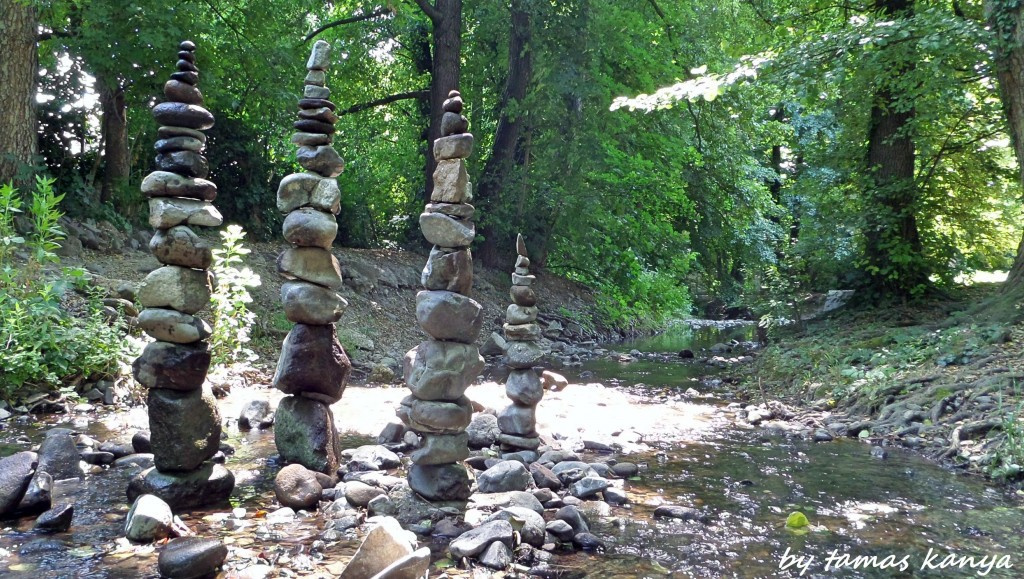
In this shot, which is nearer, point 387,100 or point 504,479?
point 504,479

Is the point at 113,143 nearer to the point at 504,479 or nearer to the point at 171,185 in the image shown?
the point at 171,185

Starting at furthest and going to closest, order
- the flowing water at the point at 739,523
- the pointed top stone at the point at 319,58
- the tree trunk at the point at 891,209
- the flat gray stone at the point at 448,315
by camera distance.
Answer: the tree trunk at the point at 891,209
the pointed top stone at the point at 319,58
the flat gray stone at the point at 448,315
the flowing water at the point at 739,523

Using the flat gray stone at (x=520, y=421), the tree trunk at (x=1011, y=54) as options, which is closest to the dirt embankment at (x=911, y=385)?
the tree trunk at (x=1011, y=54)

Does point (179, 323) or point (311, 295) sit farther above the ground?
point (311, 295)

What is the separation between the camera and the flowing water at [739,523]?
430 cm

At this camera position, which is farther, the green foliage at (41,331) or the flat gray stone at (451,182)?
the green foliage at (41,331)

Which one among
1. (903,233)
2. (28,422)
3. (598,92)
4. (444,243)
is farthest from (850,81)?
(28,422)

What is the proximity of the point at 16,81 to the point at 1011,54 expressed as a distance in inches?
504

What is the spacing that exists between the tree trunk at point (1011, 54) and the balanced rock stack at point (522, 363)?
Result: 641 cm

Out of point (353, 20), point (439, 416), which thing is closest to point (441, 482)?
point (439, 416)

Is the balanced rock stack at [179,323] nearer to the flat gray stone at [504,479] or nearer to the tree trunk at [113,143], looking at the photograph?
the flat gray stone at [504,479]

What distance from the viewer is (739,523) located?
17.0 ft

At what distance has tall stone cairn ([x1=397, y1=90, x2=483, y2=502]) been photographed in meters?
5.27

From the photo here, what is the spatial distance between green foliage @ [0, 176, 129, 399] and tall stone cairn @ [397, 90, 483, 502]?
179 inches
